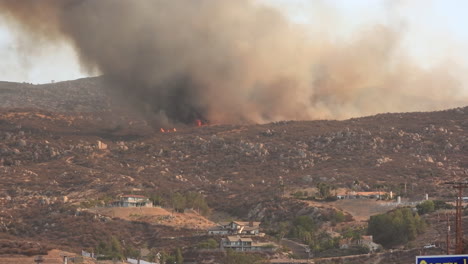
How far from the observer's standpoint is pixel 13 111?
16112 cm

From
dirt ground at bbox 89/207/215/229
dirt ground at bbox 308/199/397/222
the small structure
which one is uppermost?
the small structure

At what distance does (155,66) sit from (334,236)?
2146 inches

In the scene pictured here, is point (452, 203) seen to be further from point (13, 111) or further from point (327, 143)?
point (13, 111)

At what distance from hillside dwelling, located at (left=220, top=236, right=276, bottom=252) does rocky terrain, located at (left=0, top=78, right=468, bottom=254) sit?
4.41 m

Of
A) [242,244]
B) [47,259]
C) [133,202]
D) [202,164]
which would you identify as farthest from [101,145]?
[47,259]

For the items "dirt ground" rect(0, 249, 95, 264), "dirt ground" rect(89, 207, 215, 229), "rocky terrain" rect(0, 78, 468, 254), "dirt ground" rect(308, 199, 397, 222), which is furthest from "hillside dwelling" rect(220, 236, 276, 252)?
"dirt ground" rect(0, 249, 95, 264)

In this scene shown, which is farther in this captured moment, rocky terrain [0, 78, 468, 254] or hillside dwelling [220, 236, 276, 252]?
rocky terrain [0, 78, 468, 254]

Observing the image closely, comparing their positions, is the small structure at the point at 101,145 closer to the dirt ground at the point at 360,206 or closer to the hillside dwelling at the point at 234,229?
the dirt ground at the point at 360,206

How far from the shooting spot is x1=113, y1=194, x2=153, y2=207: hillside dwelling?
114m

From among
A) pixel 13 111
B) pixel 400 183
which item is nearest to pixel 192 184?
pixel 400 183

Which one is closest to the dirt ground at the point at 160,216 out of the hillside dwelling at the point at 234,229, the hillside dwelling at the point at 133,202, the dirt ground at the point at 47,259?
the hillside dwelling at the point at 133,202

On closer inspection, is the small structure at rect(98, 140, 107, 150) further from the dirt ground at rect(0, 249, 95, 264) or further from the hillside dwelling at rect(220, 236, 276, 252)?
the dirt ground at rect(0, 249, 95, 264)

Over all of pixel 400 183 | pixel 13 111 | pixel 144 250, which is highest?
pixel 13 111

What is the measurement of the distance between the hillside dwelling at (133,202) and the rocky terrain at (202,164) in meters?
1.98
